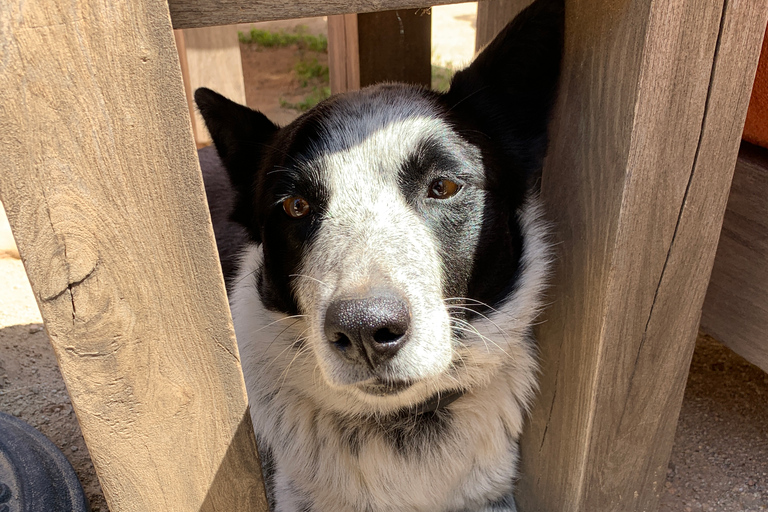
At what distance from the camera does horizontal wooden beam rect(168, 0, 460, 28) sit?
3.79 ft

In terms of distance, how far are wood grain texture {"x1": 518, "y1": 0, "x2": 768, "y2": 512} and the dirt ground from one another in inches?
16.0

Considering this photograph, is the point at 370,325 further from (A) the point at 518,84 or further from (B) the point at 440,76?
(B) the point at 440,76

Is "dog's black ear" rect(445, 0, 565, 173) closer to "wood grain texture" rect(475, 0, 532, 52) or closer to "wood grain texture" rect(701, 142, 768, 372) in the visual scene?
"wood grain texture" rect(475, 0, 532, 52)

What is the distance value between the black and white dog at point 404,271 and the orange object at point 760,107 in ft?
2.09

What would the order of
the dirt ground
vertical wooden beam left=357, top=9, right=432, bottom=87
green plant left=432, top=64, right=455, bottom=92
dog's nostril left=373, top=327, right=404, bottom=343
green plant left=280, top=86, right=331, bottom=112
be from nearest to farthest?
dog's nostril left=373, top=327, right=404, bottom=343 < the dirt ground < vertical wooden beam left=357, top=9, right=432, bottom=87 < green plant left=432, top=64, right=455, bottom=92 < green plant left=280, top=86, right=331, bottom=112

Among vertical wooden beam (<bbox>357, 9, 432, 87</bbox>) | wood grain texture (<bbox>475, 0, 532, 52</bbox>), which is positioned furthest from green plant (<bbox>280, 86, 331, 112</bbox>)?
wood grain texture (<bbox>475, 0, 532, 52</bbox>)

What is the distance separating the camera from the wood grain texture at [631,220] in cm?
130

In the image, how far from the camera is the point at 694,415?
2.45 meters

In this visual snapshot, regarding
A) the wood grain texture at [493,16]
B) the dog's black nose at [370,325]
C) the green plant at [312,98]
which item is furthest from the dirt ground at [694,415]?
the green plant at [312,98]

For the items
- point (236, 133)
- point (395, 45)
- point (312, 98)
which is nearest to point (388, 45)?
point (395, 45)

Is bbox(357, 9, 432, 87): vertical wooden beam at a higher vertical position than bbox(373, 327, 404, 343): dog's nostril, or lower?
higher

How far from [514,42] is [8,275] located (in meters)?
3.08

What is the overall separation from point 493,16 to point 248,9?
1.22 metres

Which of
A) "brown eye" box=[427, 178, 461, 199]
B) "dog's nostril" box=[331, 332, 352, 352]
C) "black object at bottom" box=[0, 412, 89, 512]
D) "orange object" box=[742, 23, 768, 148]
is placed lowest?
"black object at bottom" box=[0, 412, 89, 512]
